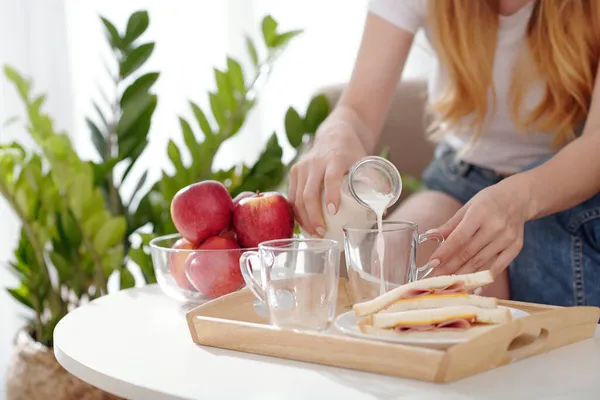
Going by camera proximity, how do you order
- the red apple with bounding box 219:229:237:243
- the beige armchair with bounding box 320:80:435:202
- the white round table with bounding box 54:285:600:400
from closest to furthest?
the white round table with bounding box 54:285:600:400
the red apple with bounding box 219:229:237:243
the beige armchair with bounding box 320:80:435:202

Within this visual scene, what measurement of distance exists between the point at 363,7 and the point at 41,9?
0.93 metres

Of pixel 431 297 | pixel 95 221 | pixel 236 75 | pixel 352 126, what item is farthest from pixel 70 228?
pixel 431 297

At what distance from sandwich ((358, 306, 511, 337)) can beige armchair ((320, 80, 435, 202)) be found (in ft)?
3.64

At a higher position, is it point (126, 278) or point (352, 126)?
point (352, 126)

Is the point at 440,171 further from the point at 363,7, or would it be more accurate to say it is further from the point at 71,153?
the point at 363,7

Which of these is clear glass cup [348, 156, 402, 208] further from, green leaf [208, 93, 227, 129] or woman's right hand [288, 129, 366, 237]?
green leaf [208, 93, 227, 129]

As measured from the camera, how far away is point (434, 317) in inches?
27.5

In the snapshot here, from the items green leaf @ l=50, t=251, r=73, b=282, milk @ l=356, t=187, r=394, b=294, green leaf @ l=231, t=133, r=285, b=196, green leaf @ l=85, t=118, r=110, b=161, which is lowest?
green leaf @ l=50, t=251, r=73, b=282

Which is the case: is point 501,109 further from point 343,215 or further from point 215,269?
point 215,269

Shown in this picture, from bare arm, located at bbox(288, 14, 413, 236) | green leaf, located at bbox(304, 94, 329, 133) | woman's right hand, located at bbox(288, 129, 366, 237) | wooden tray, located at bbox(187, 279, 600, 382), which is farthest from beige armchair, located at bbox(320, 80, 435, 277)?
wooden tray, located at bbox(187, 279, 600, 382)

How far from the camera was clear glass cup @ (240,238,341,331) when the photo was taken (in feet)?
2.45

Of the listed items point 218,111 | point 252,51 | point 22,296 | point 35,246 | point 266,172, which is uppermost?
point 252,51

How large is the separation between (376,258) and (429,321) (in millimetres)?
119

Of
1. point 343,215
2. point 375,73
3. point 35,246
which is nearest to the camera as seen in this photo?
point 343,215
